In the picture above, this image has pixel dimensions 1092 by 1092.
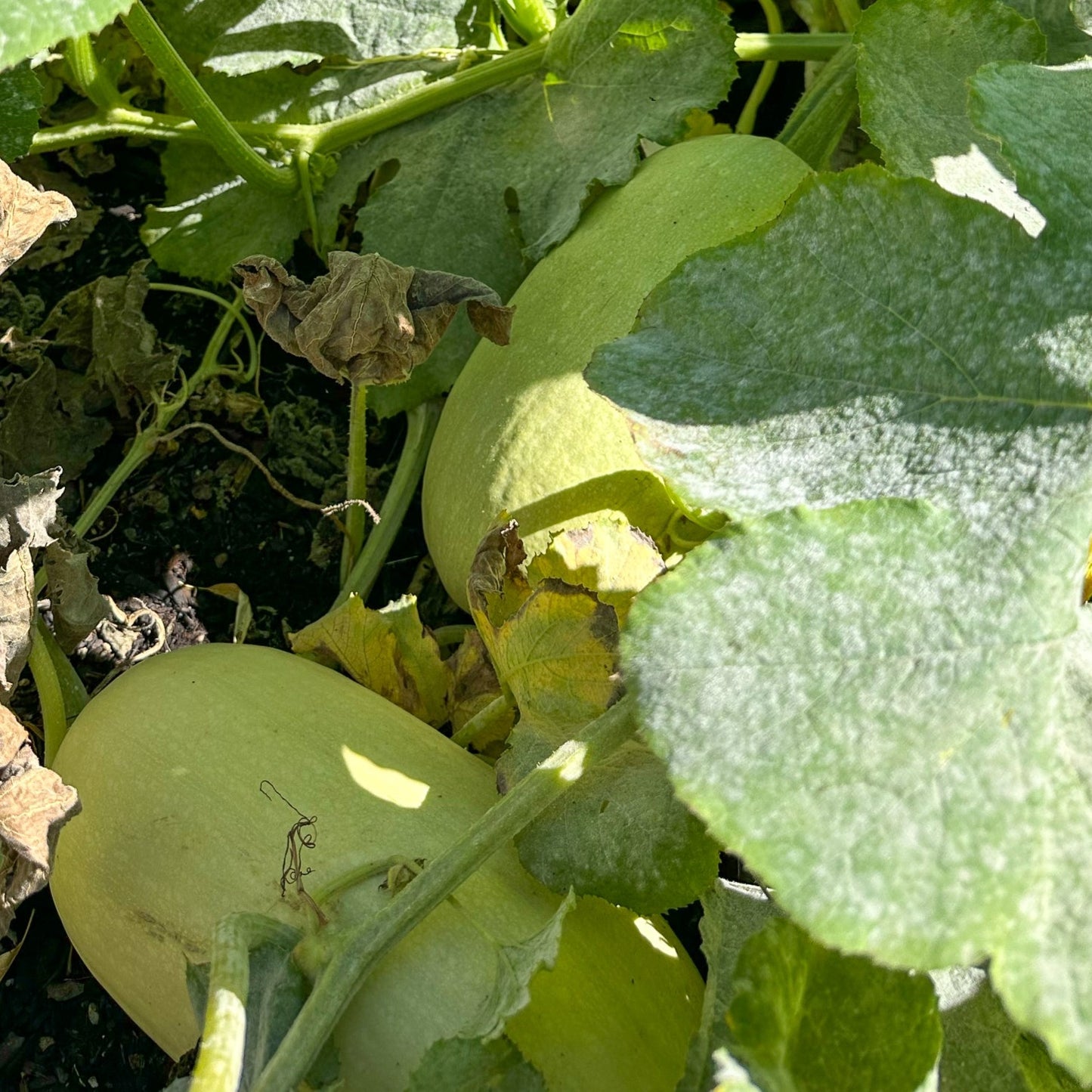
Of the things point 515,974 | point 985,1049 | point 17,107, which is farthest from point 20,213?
point 985,1049

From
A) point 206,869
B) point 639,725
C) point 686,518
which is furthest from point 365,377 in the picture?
point 639,725

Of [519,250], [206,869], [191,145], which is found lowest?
[206,869]

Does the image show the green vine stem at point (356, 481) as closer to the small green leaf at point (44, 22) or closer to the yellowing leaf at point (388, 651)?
the yellowing leaf at point (388, 651)

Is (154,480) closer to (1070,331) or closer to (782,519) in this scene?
(782,519)

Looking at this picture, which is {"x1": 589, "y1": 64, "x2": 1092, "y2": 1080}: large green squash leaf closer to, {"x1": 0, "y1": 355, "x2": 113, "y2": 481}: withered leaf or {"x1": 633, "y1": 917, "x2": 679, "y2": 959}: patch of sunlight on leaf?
{"x1": 633, "y1": 917, "x2": 679, "y2": 959}: patch of sunlight on leaf

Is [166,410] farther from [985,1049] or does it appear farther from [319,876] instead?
[985,1049]

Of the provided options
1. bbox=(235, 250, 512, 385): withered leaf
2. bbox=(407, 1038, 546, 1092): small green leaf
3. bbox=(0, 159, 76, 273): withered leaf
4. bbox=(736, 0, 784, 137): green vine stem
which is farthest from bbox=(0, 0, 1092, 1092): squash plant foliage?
bbox=(736, 0, 784, 137): green vine stem
